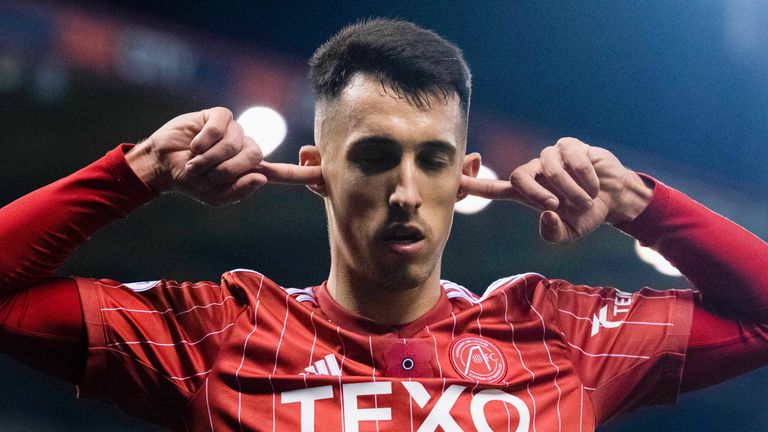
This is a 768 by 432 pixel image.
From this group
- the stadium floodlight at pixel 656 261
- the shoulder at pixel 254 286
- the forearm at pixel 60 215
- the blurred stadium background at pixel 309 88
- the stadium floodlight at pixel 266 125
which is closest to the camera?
the forearm at pixel 60 215

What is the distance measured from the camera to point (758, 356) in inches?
60.6

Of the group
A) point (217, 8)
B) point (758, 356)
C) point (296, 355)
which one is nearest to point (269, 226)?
point (217, 8)

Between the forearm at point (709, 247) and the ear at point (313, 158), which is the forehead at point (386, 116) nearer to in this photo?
the ear at point (313, 158)

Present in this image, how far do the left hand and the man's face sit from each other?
3.9 inches

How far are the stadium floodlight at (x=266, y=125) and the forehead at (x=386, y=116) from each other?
58.3 inches

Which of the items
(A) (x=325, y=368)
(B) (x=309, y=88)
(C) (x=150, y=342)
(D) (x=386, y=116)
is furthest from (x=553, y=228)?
(B) (x=309, y=88)

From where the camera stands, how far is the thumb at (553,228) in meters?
1.41

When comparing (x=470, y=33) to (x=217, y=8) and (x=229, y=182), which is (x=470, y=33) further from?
(x=229, y=182)

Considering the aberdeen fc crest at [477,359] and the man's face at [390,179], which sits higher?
the man's face at [390,179]

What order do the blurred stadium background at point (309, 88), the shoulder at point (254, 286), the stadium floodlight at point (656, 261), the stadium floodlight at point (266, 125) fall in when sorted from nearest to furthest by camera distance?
1. the shoulder at point (254, 286)
2. the blurred stadium background at point (309, 88)
3. the stadium floodlight at point (266, 125)
4. the stadium floodlight at point (656, 261)

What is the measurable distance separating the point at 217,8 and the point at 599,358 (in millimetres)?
1916

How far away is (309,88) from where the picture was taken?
299 cm

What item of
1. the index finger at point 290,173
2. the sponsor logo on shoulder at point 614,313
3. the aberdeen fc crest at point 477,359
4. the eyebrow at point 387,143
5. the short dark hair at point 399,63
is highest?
the short dark hair at point 399,63

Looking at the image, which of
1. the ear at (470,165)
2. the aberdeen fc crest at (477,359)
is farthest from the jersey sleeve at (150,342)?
the ear at (470,165)
